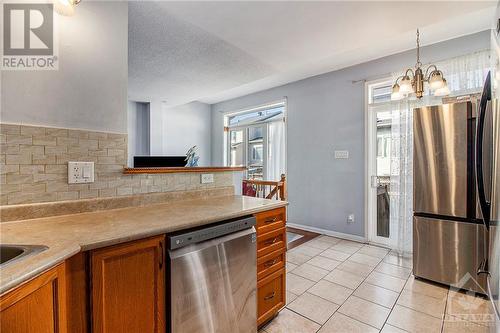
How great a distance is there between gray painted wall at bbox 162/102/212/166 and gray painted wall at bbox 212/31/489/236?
2.09 meters

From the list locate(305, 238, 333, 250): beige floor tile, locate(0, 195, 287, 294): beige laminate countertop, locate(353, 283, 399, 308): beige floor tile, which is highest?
locate(0, 195, 287, 294): beige laminate countertop

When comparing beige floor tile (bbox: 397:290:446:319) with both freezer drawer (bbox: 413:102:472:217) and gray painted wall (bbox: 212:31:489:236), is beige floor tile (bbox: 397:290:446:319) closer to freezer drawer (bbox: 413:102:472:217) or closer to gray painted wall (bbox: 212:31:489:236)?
freezer drawer (bbox: 413:102:472:217)

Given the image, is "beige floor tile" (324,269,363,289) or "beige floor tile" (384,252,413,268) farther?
"beige floor tile" (384,252,413,268)

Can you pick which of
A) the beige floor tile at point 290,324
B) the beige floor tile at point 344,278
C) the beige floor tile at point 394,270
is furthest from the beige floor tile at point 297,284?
the beige floor tile at point 394,270

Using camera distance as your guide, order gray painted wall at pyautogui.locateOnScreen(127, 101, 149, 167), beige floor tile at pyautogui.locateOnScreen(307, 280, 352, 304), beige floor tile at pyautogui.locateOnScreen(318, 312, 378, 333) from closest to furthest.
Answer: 1. beige floor tile at pyautogui.locateOnScreen(318, 312, 378, 333)
2. beige floor tile at pyautogui.locateOnScreen(307, 280, 352, 304)
3. gray painted wall at pyautogui.locateOnScreen(127, 101, 149, 167)

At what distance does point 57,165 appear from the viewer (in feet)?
4.55

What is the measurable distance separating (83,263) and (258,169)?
451 centimetres

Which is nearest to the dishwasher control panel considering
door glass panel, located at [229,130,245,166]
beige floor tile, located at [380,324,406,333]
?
beige floor tile, located at [380,324,406,333]

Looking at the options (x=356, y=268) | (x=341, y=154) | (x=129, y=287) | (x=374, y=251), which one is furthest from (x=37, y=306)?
(x=341, y=154)

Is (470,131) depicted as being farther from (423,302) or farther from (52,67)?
(52,67)

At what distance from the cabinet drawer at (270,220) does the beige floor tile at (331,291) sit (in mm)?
909

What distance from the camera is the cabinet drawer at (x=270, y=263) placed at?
1703 mm

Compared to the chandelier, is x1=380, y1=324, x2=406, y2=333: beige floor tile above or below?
below

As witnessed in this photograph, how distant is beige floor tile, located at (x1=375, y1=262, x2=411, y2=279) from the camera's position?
8.54 feet
